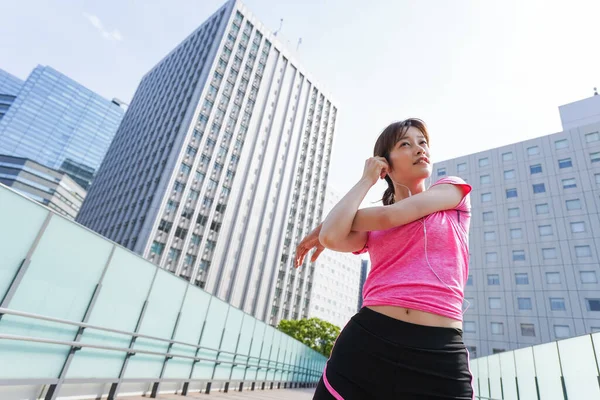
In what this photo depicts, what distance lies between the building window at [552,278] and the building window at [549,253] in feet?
5.09

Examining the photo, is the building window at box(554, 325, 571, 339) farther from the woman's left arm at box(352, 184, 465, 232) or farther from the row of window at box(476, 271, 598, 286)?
the woman's left arm at box(352, 184, 465, 232)

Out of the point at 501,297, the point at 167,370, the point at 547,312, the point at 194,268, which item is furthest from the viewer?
the point at 194,268

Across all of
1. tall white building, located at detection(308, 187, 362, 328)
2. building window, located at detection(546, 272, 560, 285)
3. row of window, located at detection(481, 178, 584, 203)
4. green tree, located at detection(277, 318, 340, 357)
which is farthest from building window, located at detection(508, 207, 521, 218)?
tall white building, located at detection(308, 187, 362, 328)

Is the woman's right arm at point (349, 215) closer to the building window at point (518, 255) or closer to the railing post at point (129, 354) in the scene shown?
the railing post at point (129, 354)

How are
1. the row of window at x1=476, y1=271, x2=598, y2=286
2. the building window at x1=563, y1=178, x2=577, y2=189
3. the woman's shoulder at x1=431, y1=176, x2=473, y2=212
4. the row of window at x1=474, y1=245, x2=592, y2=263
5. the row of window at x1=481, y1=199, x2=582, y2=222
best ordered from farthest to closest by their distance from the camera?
the building window at x1=563, y1=178, x2=577, y2=189, the row of window at x1=481, y1=199, x2=582, y2=222, the row of window at x1=474, y1=245, x2=592, y2=263, the row of window at x1=476, y1=271, x2=598, y2=286, the woman's shoulder at x1=431, y1=176, x2=473, y2=212

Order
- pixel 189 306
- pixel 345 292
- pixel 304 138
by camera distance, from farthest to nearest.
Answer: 1. pixel 345 292
2. pixel 304 138
3. pixel 189 306

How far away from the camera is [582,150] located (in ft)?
106

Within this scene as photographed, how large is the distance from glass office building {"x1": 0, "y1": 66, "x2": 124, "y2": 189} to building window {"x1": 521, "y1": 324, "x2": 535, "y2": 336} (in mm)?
103243

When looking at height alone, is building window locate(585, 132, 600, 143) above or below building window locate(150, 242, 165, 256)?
above

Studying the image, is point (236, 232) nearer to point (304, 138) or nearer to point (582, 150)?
point (304, 138)

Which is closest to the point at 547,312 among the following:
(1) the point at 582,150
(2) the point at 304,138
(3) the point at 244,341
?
(1) the point at 582,150

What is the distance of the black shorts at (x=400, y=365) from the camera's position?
3.09ft

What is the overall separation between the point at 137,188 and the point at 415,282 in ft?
147

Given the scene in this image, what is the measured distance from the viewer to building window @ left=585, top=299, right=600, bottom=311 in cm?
2643
